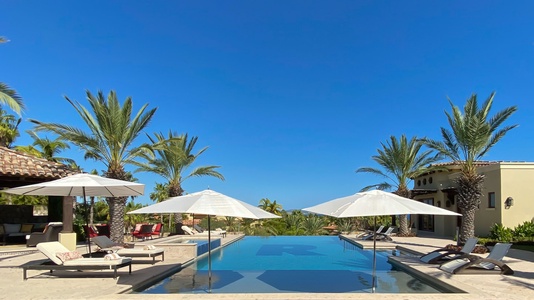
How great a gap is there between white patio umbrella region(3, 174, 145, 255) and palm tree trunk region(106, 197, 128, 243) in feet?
15.0

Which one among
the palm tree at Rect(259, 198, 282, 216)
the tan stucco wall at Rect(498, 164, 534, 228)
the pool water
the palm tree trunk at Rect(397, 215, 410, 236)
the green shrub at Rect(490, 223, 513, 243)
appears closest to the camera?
the pool water

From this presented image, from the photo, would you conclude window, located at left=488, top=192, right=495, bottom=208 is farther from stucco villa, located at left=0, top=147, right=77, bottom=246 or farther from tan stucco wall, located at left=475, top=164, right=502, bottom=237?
stucco villa, located at left=0, top=147, right=77, bottom=246

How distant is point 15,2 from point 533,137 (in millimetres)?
29822

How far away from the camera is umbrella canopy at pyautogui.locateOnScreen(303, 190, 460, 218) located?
699 centimetres

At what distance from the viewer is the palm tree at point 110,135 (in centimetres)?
1639

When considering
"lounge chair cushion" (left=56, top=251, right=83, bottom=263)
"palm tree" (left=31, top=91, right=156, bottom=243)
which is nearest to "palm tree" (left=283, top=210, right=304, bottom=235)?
"palm tree" (left=31, top=91, right=156, bottom=243)

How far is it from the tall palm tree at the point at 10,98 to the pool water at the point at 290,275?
7.25 meters

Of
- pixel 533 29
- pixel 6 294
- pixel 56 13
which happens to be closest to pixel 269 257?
pixel 6 294

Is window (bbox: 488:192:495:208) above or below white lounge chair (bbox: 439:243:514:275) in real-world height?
above

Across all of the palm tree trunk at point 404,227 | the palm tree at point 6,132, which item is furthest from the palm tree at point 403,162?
the palm tree at point 6,132

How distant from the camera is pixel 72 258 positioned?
30.9ft

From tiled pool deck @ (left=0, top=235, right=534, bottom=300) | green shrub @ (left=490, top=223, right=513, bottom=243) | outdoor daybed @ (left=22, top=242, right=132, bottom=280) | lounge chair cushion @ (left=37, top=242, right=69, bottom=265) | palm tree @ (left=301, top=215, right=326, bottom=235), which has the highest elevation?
lounge chair cushion @ (left=37, top=242, right=69, bottom=265)

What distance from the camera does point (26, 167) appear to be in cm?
1639

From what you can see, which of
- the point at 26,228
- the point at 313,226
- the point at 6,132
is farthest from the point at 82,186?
the point at 6,132
